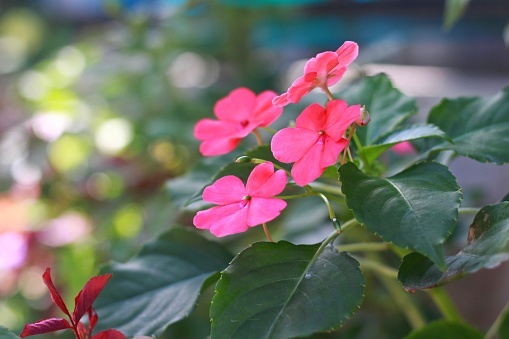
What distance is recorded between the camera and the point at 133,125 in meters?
1.30

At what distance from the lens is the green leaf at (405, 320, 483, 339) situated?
509mm

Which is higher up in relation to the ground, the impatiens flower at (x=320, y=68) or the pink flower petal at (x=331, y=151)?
the impatiens flower at (x=320, y=68)

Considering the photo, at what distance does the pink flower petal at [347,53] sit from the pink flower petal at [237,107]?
130mm

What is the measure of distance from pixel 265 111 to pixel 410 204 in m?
0.18

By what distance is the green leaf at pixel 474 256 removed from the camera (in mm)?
409

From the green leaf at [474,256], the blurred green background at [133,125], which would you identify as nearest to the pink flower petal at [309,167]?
the green leaf at [474,256]

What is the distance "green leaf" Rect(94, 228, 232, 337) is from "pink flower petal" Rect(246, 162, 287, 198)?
0.14m

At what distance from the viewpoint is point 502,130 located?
23.3 inches

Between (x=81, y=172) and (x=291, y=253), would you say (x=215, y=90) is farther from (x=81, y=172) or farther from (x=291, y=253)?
(x=291, y=253)

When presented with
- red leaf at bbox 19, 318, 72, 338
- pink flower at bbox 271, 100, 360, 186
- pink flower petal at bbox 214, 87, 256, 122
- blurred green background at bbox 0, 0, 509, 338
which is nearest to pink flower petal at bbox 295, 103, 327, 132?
pink flower at bbox 271, 100, 360, 186

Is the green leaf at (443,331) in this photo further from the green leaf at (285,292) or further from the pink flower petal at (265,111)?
the pink flower petal at (265,111)

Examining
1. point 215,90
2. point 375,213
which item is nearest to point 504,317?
point 375,213

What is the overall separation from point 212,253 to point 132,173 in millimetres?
764

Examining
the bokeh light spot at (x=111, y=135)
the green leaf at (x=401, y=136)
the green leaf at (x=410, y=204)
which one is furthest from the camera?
the bokeh light spot at (x=111, y=135)
